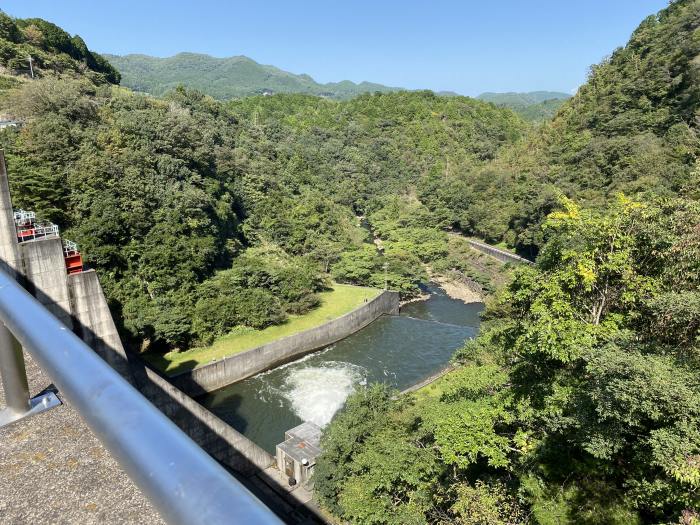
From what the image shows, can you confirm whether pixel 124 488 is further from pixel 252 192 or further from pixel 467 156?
pixel 467 156

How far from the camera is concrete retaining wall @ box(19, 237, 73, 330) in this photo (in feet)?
34.0

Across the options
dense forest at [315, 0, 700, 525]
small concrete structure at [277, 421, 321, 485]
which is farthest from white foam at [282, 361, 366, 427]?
dense forest at [315, 0, 700, 525]

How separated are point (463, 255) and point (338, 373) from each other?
25.5 metres

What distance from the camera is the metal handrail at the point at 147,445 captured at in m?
0.93

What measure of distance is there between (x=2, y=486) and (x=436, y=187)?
211 feet

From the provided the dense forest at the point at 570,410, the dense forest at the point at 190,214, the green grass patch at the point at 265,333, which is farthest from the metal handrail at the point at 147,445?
the dense forest at the point at 190,214

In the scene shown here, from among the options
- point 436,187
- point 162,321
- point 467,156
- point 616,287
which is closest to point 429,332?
point 162,321

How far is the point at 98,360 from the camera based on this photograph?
1619 mm

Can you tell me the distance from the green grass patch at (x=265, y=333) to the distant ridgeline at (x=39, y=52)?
2966 centimetres

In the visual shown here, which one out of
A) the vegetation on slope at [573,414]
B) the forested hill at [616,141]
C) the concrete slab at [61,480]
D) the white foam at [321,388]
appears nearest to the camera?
the concrete slab at [61,480]

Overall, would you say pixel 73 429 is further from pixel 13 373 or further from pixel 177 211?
pixel 177 211

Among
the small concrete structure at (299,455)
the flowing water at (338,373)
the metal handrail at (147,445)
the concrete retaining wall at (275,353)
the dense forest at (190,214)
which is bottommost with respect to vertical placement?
the flowing water at (338,373)

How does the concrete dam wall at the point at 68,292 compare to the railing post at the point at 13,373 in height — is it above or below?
below

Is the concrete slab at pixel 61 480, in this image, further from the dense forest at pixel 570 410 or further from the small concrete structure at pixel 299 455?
the small concrete structure at pixel 299 455
